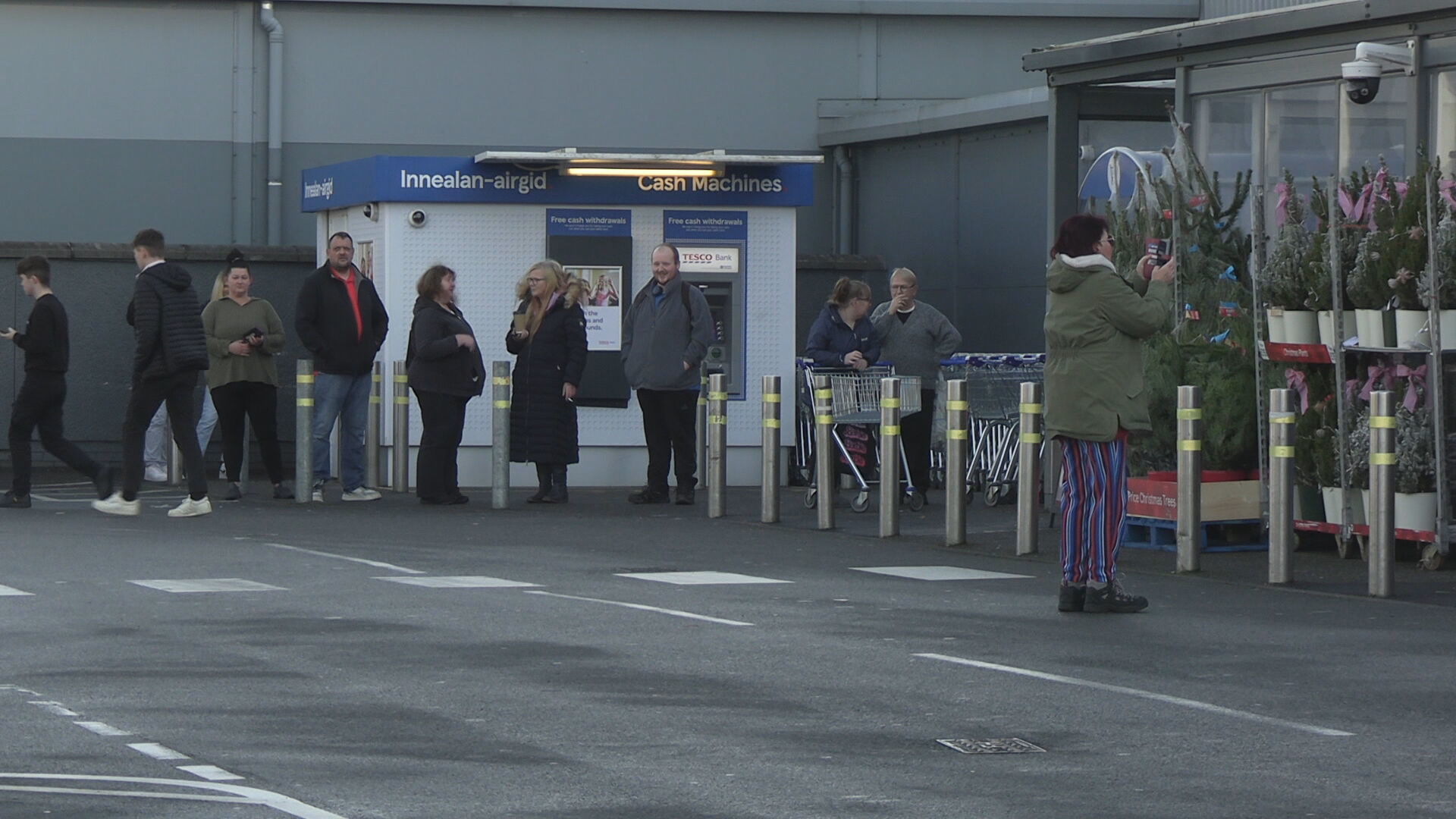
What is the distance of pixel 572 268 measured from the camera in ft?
67.1

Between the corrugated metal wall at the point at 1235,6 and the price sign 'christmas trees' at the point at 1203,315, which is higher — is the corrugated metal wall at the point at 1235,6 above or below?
above

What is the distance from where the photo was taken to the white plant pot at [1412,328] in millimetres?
13055

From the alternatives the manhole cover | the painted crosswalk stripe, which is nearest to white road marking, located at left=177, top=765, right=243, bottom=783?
the manhole cover

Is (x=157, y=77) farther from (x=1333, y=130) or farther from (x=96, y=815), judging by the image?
(x=96, y=815)

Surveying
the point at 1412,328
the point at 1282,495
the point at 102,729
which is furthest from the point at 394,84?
the point at 102,729

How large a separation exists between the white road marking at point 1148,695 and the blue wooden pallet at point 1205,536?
5309 millimetres

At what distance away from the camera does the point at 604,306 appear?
20.6 metres

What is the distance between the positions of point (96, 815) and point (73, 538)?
881 centimetres

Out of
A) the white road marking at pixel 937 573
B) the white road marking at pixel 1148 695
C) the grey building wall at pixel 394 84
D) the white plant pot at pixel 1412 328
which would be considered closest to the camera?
the white road marking at pixel 1148 695

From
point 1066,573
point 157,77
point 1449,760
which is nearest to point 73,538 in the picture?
point 1066,573

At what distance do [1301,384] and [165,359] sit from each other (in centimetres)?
745

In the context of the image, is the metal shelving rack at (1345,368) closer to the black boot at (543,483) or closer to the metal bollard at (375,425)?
the black boot at (543,483)

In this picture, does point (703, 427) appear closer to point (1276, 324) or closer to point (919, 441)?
point (919, 441)

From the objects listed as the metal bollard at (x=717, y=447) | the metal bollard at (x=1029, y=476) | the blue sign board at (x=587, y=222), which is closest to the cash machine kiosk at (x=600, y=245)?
the blue sign board at (x=587, y=222)
